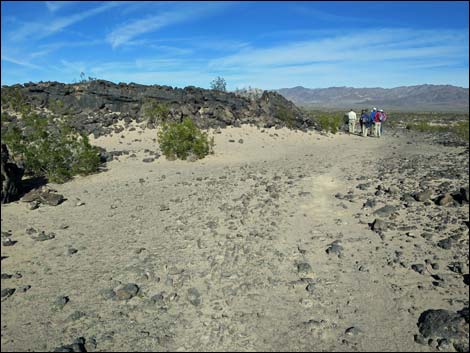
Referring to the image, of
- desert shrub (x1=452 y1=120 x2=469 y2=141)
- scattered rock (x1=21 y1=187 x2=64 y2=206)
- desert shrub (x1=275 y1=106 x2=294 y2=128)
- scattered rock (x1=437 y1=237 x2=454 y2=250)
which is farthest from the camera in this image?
desert shrub (x1=275 y1=106 x2=294 y2=128)

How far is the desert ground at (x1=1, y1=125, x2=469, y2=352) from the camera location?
4367mm

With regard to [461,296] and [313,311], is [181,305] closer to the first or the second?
[313,311]

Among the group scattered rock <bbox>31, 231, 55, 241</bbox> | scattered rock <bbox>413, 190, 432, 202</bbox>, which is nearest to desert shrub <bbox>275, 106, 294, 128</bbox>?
scattered rock <bbox>413, 190, 432, 202</bbox>

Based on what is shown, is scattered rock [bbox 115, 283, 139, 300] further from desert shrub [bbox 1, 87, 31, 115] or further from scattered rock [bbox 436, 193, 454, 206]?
scattered rock [bbox 436, 193, 454, 206]

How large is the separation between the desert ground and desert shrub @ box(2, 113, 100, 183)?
61cm

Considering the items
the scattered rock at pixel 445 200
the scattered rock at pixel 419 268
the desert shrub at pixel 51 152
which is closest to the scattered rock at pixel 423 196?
the scattered rock at pixel 445 200

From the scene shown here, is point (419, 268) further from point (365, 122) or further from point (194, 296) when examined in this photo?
point (365, 122)

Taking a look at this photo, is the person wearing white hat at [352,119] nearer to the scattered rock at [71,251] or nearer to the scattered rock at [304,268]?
the scattered rock at [304,268]

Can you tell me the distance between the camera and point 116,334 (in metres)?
4.36

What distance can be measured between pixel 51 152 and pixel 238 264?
24.6 feet

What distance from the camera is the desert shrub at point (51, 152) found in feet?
35.3

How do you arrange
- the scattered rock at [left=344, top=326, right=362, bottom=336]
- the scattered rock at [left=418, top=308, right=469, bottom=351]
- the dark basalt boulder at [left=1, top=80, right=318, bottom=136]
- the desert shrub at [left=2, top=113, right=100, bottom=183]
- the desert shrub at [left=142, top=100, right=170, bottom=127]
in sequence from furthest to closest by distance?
the dark basalt boulder at [left=1, top=80, right=318, bottom=136]
the desert shrub at [left=142, top=100, right=170, bottom=127]
the desert shrub at [left=2, top=113, right=100, bottom=183]
the scattered rock at [left=344, top=326, right=362, bottom=336]
the scattered rock at [left=418, top=308, right=469, bottom=351]

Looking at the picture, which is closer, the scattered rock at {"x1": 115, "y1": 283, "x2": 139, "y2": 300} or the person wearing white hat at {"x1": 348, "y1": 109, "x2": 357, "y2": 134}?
the scattered rock at {"x1": 115, "y1": 283, "x2": 139, "y2": 300}

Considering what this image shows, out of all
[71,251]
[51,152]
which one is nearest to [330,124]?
[51,152]
